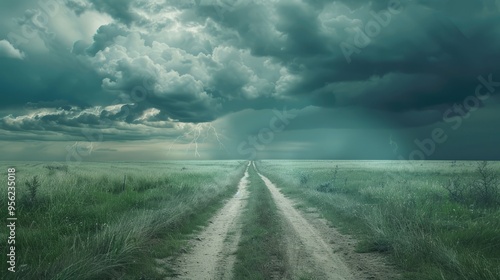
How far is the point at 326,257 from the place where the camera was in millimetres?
→ 9500

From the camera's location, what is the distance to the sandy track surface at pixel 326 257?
8.09 metres

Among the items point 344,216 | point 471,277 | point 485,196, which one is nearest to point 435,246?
point 471,277

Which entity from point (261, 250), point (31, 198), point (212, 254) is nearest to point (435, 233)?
point (261, 250)

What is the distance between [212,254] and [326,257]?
11.0 ft

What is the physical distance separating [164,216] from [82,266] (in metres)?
5.73

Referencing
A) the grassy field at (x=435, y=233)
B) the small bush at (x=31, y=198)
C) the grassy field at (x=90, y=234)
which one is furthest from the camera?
the small bush at (x=31, y=198)

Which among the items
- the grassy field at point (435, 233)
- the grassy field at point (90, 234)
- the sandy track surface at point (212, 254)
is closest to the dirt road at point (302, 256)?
the sandy track surface at point (212, 254)

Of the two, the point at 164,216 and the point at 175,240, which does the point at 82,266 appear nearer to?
the point at 175,240

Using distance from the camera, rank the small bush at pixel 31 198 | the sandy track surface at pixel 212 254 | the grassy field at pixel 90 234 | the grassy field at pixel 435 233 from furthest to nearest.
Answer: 1. the small bush at pixel 31 198
2. the sandy track surface at pixel 212 254
3. the grassy field at pixel 435 233
4. the grassy field at pixel 90 234

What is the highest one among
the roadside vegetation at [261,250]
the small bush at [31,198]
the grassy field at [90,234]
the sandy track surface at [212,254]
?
the small bush at [31,198]

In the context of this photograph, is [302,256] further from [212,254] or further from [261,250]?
[212,254]

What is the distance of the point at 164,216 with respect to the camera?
502 inches

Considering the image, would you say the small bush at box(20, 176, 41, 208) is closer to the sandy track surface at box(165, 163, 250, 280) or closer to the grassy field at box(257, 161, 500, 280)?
the sandy track surface at box(165, 163, 250, 280)

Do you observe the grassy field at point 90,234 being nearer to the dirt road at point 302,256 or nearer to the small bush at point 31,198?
the small bush at point 31,198
